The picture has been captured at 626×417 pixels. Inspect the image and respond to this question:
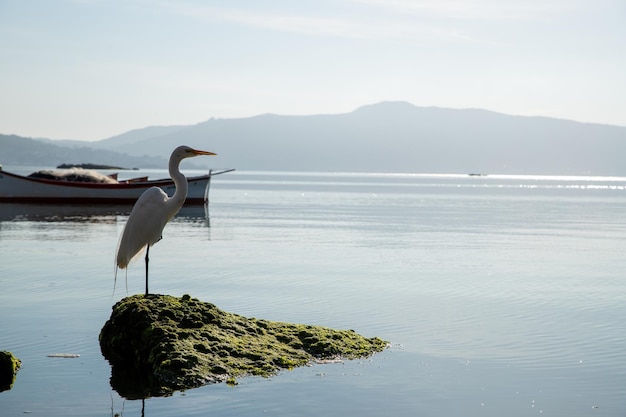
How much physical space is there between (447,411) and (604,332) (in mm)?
5537

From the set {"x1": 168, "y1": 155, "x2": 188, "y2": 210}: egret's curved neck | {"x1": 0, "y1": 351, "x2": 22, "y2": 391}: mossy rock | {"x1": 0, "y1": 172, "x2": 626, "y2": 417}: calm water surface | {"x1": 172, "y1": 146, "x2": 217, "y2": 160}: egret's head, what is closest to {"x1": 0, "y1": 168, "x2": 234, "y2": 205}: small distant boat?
{"x1": 0, "y1": 172, "x2": 626, "y2": 417}: calm water surface

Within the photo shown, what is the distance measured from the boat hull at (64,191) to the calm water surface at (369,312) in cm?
2285

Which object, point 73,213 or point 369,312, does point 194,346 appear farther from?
point 73,213

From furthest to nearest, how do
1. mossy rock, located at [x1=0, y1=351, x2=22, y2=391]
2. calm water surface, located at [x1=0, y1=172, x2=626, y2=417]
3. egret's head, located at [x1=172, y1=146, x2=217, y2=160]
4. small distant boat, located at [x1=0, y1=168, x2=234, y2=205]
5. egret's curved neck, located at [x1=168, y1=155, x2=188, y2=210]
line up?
small distant boat, located at [x1=0, y1=168, x2=234, y2=205], egret's head, located at [x1=172, y1=146, x2=217, y2=160], egret's curved neck, located at [x1=168, y1=155, x2=188, y2=210], mossy rock, located at [x1=0, y1=351, x2=22, y2=391], calm water surface, located at [x1=0, y1=172, x2=626, y2=417]

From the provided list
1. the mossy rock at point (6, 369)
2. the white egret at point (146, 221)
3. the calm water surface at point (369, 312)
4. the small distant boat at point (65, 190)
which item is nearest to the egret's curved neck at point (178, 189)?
the white egret at point (146, 221)

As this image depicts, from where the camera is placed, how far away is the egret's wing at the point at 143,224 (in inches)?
503

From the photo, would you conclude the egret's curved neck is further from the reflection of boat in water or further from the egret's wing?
the reflection of boat in water

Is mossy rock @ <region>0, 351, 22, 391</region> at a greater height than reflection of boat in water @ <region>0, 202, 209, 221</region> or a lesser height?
lesser

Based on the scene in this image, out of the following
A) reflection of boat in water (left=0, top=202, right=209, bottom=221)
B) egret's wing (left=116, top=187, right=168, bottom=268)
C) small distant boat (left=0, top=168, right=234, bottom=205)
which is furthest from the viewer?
small distant boat (left=0, top=168, right=234, bottom=205)

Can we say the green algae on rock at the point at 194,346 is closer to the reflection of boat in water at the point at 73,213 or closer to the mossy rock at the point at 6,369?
the mossy rock at the point at 6,369

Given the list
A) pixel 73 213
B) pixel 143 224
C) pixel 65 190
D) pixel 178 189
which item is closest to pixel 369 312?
pixel 178 189

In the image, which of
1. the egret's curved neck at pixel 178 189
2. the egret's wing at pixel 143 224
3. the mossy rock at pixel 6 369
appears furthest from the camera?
the egret's curved neck at pixel 178 189

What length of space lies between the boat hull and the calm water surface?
2285 cm

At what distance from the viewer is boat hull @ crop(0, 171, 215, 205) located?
183 feet
